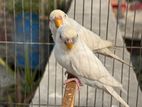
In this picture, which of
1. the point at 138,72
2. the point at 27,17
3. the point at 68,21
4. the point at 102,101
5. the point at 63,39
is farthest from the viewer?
the point at 27,17

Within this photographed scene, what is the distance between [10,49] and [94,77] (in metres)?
1.81

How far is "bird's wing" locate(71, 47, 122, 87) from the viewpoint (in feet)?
5.84

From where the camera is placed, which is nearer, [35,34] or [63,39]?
[63,39]

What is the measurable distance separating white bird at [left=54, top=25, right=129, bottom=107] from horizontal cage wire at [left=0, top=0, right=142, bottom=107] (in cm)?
74

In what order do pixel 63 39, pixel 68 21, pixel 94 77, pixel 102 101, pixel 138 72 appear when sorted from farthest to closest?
pixel 138 72 < pixel 102 101 < pixel 68 21 < pixel 94 77 < pixel 63 39

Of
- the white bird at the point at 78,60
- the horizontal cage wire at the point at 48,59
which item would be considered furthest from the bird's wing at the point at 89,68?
the horizontal cage wire at the point at 48,59

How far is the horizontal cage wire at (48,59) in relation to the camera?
2693mm

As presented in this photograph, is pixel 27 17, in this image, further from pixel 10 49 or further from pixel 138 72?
pixel 138 72

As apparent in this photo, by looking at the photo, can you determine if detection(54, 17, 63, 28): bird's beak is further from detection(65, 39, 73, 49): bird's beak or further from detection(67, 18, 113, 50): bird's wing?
detection(65, 39, 73, 49): bird's beak

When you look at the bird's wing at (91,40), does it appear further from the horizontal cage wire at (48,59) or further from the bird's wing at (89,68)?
the horizontal cage wire at (48,59)

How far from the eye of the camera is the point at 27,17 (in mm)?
3496

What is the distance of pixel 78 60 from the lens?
1.78m

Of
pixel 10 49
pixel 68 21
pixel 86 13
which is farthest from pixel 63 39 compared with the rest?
pixel 10 49

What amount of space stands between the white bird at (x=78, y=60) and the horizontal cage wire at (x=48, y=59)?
744 millimetres
